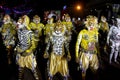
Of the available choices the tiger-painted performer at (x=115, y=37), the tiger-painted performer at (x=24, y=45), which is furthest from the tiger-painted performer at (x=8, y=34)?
the tiger-painted performer at (x=115, y=37)

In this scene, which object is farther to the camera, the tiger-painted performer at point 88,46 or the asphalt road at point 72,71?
the asphalt road at point 72,71

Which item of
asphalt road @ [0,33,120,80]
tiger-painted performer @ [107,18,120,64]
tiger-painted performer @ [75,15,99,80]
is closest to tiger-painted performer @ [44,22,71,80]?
tiger-painted performer @ [75,15,99,80]

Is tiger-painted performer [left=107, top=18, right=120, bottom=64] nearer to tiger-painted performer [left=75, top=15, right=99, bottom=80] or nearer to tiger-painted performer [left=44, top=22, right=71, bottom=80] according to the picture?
tiger-painted performer [left=75, top=15, right=99, bottom=80]

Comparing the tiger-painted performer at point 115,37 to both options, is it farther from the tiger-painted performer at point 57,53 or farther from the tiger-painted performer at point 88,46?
the tiger-painted performer at point 57,53

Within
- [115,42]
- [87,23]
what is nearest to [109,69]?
[115,42]

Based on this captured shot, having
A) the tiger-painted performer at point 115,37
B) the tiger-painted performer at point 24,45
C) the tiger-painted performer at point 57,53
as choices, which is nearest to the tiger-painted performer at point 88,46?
the tiger-painted performer at point 57,53

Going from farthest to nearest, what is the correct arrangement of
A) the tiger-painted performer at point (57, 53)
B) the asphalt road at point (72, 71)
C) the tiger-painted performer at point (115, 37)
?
the tiger-painted performer at point (115, 37), the asphalt road at point (72, 71), the tiger-painted performer at point (57, 53)

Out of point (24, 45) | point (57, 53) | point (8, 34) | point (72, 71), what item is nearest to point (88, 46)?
point (57, 53)

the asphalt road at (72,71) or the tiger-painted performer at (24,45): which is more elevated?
the tiger-painted performer at (24,45)

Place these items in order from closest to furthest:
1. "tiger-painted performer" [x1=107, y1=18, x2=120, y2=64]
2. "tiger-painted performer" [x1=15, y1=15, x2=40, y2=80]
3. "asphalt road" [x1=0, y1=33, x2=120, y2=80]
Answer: "tiger-painted performer" [x1=15, y1=15, x2=40, y2=80] → "asphalt road" [x1=0, y1=33, x2=120, y2=80] → "tiger-painted performer" [x1=107, y1=18, x2=120, y2=64]

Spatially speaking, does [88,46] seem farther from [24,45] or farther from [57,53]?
[24,45]

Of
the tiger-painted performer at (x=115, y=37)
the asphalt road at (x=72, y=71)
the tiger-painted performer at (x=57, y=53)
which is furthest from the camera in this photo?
the tiger-painted performer at (x=115, y=37)

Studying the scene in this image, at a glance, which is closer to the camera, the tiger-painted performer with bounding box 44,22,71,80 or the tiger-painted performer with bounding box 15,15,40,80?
the tiger-painted performer with bounding box 44,22,71,80

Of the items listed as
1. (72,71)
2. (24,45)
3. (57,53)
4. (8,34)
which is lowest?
(72,71)
